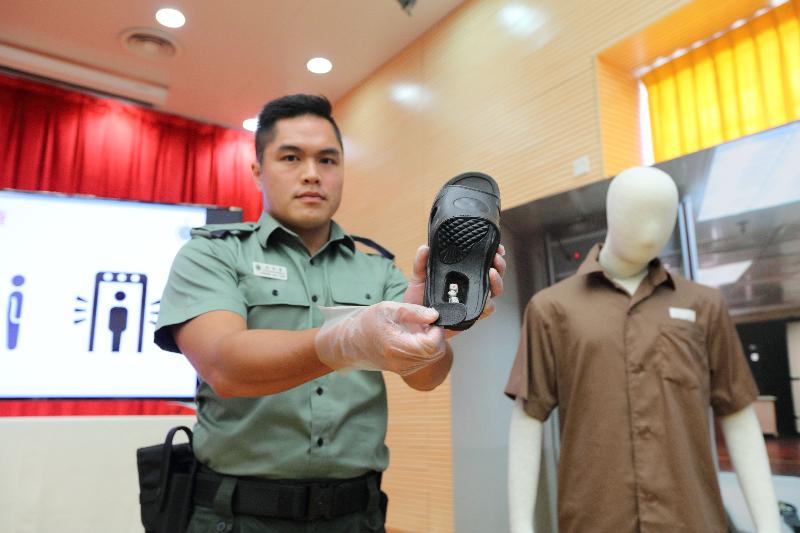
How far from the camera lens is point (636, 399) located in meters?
1.45

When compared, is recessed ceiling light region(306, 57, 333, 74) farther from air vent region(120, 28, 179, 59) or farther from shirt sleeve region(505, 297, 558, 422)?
shirt sleeve region(505, 297, 558, 422)

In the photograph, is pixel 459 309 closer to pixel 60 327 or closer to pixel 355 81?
pixel 60 327

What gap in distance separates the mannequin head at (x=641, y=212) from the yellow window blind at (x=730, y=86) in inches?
56.0

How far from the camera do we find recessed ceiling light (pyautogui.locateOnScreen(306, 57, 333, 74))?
463 centimetres

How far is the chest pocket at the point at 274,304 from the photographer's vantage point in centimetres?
117

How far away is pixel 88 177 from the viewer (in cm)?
516

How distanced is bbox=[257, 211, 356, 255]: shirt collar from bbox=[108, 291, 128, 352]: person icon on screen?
984 mm

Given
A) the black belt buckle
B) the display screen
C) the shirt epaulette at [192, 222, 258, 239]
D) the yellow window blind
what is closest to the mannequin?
the black belt buckle

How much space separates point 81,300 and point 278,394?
1242 mm

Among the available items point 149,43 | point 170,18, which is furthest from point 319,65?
point 149,43

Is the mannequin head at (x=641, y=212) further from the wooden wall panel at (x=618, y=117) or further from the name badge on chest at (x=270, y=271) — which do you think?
the wooden wall panel at (x=618, y=117)

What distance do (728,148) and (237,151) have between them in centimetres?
469

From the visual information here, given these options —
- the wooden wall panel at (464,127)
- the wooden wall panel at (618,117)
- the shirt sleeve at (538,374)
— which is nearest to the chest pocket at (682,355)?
the shirt sleeve at (538,374)

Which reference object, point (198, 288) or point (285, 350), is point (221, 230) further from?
point (285, 350)
